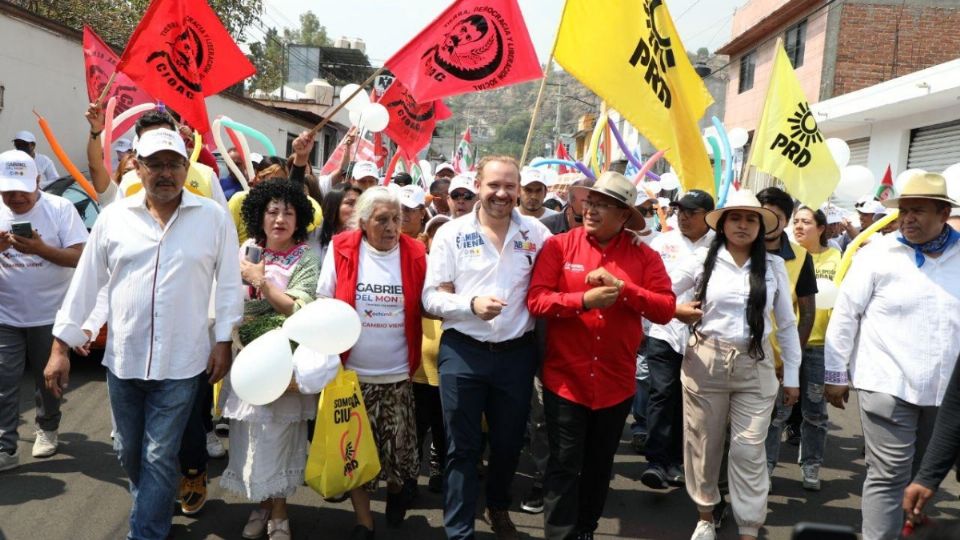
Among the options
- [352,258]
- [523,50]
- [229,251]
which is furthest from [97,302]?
[523,50]

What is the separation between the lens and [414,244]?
4.48 metres

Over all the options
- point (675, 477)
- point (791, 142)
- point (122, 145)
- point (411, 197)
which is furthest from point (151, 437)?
point (122, 145)

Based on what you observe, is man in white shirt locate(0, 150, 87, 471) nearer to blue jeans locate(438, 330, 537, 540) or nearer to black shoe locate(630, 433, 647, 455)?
blue jeans locate(438, 330, 537, 540)

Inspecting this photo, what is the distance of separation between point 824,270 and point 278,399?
449 centimetres

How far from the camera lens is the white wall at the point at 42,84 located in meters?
11.4

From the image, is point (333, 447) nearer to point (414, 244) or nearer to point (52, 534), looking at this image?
point (414, 244)

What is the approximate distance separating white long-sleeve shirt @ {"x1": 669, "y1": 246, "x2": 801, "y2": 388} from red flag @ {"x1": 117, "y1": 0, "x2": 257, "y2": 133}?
3781mm

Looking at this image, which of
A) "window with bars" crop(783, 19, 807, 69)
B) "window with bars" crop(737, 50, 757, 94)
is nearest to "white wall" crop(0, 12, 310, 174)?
"window with bars" crop(783, 19, 807, 69)

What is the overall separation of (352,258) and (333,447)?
1002 millimetres

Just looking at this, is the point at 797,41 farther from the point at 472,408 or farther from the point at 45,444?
the point at 45,444

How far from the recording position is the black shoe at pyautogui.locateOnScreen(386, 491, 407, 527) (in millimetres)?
4547

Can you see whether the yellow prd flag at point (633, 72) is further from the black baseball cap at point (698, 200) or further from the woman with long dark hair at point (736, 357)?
the woman with long dark hair at point (736, 357)

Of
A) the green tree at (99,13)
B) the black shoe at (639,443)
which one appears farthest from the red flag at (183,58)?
the green tree at (99,13)

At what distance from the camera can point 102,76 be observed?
8.05m
